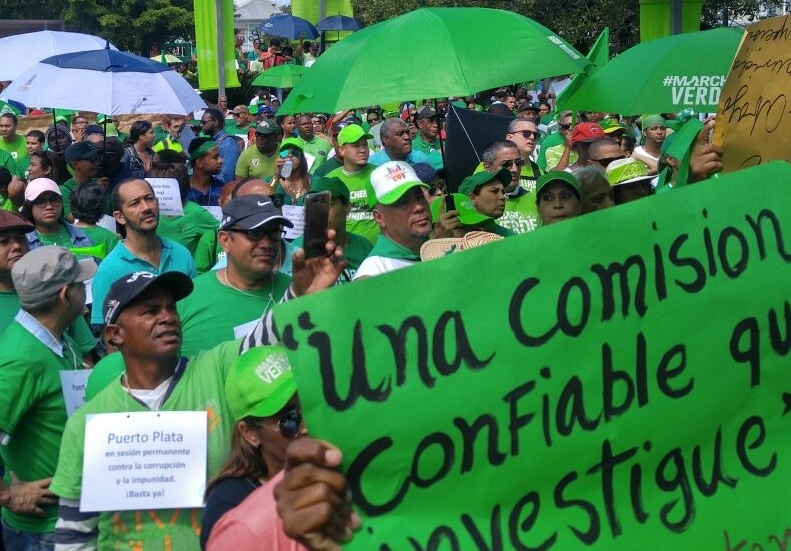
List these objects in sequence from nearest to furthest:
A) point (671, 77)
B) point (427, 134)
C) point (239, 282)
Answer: point (239, 282) < point (671, 77) < point (427, 134)

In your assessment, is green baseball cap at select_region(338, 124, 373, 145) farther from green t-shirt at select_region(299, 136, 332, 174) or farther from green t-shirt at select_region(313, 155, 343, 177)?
green t-shirt at select_region(299, 136, 332, 174)

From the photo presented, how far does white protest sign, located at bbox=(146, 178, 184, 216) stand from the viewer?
338 inches

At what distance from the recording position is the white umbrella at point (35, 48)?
50.0 ft

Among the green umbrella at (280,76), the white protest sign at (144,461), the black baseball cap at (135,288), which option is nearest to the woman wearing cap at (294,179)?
the black baseball cap at (135,288)

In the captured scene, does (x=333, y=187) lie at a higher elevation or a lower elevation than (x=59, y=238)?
higher

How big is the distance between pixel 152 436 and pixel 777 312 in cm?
193

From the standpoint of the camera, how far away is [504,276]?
2.71 metres

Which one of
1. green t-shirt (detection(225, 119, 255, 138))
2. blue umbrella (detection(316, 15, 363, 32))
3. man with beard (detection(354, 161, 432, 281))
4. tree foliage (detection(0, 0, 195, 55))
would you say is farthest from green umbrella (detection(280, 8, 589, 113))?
tree foliage (detection(0, 0, 195, 55))

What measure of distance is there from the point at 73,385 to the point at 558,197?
2755mm

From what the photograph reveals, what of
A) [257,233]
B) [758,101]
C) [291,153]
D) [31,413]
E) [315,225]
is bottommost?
[31,413]

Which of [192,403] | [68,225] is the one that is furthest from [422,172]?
[192,403]

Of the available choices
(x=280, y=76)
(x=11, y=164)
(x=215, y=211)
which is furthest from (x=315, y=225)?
(x=280, y=76)

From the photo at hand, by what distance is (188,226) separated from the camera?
8539mm

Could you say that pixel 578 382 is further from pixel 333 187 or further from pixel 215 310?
pixel 333 187
